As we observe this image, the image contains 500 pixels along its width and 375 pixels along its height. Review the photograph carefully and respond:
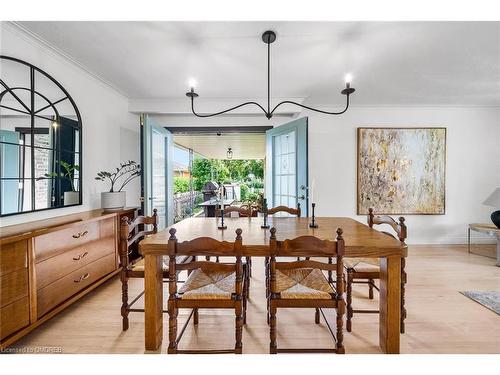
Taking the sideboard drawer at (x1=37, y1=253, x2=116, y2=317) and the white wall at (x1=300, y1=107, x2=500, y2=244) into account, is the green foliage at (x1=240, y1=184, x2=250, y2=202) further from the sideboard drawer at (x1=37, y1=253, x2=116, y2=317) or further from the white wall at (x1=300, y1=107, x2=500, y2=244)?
the sideboard drawer at (x1=37, y1=253, x2=116, y2=317)

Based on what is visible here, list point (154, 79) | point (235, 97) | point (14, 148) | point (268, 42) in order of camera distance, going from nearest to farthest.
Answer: point (14, 148) < point (268, 42) < point (154, 79) < point (235, 97)

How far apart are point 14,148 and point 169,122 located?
2.48m

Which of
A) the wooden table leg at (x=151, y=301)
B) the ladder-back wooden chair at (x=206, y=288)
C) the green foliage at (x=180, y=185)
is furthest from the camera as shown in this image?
the green foliage at (x=180, y=185)

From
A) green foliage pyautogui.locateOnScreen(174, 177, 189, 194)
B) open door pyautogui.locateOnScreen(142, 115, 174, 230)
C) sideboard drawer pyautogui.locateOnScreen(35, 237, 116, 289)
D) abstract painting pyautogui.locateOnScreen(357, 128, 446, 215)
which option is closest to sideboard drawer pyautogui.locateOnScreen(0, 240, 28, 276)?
sideboard drawer pyautogui.locateOnScreen(35, 237, 116, 289)

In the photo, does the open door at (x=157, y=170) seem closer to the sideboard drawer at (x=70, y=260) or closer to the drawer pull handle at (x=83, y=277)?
the sideboard drawer at (x=70, y=260)

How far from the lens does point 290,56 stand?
2.50 meters

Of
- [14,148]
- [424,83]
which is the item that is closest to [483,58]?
[424,83]

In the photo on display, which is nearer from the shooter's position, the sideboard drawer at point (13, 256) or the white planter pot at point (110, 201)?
the sideboard drawer at point (13, 256)

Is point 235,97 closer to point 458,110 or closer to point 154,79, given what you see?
point 154,79

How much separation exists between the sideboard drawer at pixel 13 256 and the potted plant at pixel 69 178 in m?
1.03

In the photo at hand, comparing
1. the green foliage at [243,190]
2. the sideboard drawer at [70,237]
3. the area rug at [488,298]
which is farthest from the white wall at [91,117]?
the green foliage at [243,190]

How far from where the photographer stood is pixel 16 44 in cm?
211

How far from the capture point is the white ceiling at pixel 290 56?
206 centimetres

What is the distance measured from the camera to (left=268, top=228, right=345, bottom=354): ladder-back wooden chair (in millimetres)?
1413
